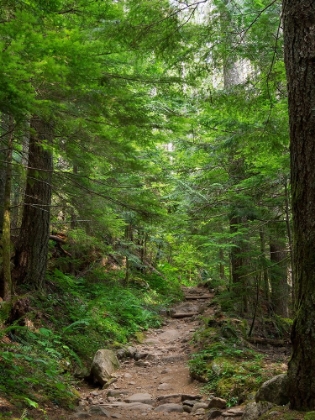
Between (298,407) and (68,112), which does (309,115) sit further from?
(68,112)

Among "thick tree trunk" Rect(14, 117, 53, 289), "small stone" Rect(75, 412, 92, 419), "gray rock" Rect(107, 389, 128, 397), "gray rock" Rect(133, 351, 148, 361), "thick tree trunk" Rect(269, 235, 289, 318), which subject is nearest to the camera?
"small stone" Rect(75, 412, 92, 419)

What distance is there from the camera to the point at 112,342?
8.86 metres

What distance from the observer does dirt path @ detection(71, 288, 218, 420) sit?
5102 millimetres

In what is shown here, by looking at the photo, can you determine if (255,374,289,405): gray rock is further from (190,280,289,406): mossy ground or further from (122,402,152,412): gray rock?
(122,402,152,412): gray rock

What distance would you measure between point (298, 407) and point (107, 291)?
9.42 meters

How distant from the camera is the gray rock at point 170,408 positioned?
16.9ft

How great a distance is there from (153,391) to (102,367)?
3.38ft

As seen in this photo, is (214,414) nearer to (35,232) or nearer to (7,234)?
(7,234)

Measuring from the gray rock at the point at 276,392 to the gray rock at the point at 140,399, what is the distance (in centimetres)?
207

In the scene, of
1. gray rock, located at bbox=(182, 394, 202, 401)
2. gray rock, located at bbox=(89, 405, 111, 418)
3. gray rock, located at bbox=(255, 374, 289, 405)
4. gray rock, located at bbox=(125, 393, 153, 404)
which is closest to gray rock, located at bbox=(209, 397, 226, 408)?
gray rock, located at bbox=(182, 394, 202, 401)

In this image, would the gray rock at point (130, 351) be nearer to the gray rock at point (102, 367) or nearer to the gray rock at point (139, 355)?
the gray rock at point (139, 355)

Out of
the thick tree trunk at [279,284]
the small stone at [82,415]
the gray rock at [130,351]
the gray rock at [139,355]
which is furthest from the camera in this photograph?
the thick tree trunk at [279,284]

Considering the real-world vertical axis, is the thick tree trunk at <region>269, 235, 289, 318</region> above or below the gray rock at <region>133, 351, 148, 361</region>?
above

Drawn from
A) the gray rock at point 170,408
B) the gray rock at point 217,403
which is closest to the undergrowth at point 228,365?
the gray rock at point 217,403
